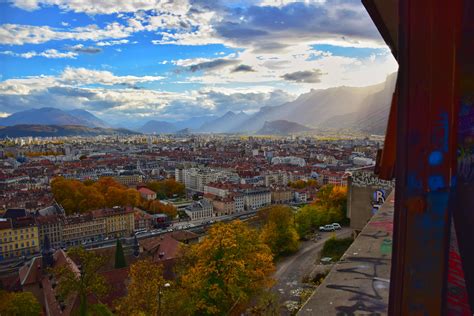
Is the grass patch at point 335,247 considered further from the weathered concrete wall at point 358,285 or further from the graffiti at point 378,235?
the weathered concrete wall at point 358,285

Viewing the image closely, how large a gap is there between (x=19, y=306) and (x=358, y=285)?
1100 cm

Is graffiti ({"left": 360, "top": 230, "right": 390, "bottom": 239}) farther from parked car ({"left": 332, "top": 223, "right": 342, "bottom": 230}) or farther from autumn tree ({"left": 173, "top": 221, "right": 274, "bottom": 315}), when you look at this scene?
parked car ({"left": 332, "top": 223, "right": 342, "bottom": 230})

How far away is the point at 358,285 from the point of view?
1998mm

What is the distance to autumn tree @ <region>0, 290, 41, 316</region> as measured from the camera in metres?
10.2

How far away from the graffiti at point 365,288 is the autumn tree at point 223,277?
6.40m

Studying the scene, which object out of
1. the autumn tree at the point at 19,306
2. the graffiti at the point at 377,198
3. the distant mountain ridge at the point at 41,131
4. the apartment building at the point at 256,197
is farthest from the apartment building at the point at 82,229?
the distant mountain ridge at the point at 41,131

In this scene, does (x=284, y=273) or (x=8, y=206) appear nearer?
(x=284, y=273)

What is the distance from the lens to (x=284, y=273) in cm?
1390

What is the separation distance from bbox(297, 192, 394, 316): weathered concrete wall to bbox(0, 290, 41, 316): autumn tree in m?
10.6

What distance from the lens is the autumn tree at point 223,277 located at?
8344 mm

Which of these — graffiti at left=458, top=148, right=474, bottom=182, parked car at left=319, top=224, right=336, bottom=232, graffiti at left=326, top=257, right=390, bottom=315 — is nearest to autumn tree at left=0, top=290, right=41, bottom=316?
graffiti at left=326, top=257, right=390, bottom=315

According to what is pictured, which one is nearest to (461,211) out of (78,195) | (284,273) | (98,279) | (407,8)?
(407,8)

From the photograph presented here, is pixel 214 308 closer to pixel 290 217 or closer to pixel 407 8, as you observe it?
pixel 407 8

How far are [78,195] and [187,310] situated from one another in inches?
926
